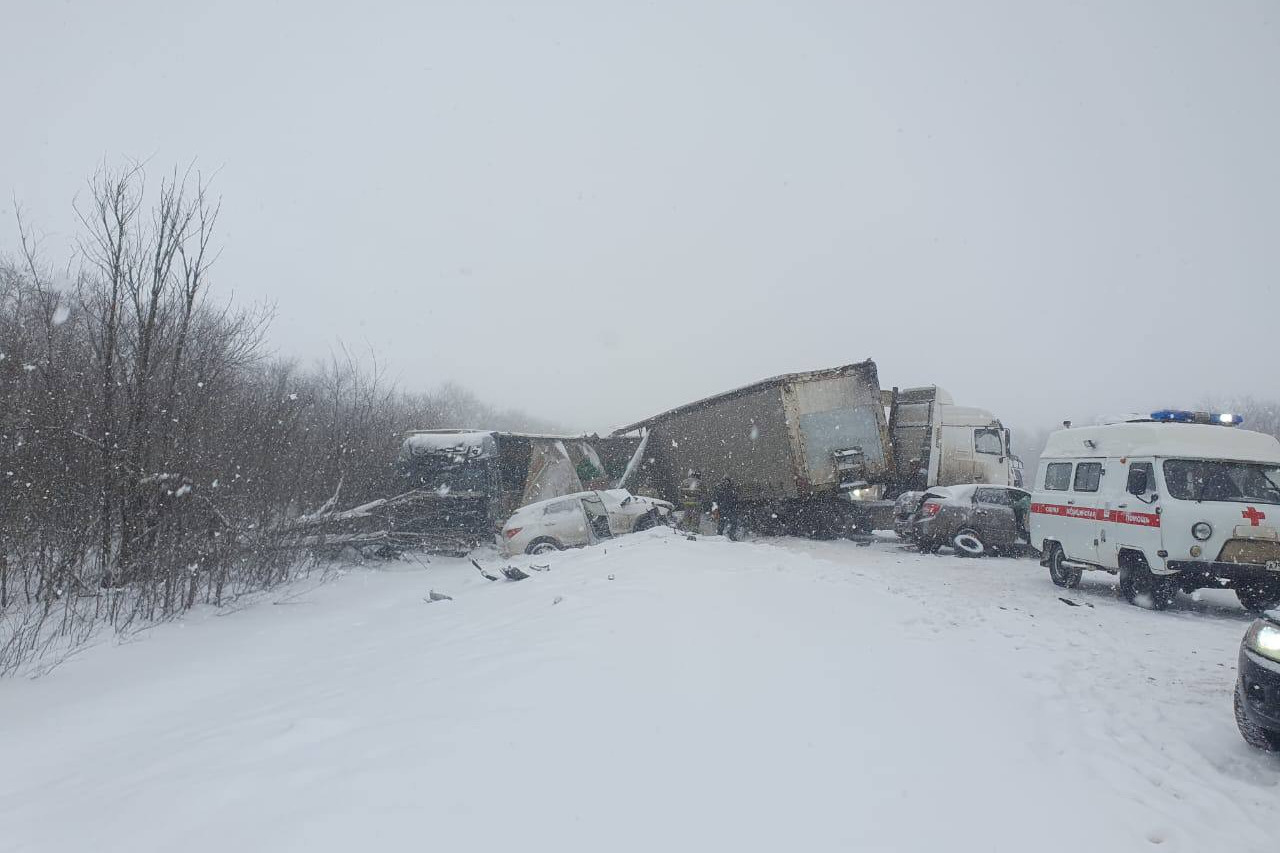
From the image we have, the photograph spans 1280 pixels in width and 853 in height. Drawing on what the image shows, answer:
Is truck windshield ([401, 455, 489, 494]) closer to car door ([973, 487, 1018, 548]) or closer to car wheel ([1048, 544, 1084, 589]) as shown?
car door ([973, 487, 1018, 548])

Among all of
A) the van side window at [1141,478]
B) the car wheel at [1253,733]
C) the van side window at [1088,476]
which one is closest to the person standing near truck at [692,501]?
the van side window at [1088,476]

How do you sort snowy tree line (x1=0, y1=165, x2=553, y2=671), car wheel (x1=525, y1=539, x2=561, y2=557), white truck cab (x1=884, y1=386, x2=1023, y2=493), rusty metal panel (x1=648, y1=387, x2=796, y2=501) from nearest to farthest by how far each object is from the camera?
snowy tree line (x1=0, y1=165, x2=553, y2=671) → car wheel (x1=525, y1=539, x2=561, y2=557) → rusty metal panel (x1=648, y1=387, x2=796, y2=501) → white truck cab (x1=884, y1=386, x2=1023, y2=493)

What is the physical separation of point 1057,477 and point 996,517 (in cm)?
301

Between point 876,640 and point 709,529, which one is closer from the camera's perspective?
point 876,640

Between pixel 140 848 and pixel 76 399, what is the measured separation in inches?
292

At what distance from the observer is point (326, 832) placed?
8.35 ft

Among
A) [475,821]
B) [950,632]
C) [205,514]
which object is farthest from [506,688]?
[205,514]

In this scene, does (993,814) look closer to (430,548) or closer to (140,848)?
(140,848)

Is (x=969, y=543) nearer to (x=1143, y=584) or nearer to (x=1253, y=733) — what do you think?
(x=1143, y=584)

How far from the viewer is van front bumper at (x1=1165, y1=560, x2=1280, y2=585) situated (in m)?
7.34

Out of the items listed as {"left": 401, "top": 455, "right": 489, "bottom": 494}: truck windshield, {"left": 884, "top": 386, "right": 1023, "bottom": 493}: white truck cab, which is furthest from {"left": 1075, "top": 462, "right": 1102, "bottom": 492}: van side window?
{"left": 401, "top": 455, "right": 489, "bottom": 494}: truck windshield

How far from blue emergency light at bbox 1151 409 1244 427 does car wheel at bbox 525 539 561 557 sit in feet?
31.9

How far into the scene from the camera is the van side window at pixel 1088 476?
9219mm

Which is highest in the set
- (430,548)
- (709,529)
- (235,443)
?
(235,443)
